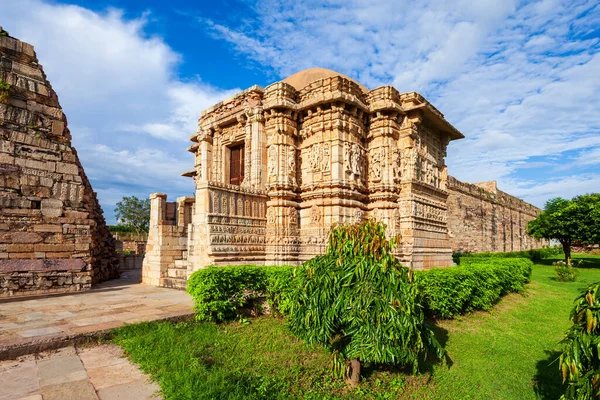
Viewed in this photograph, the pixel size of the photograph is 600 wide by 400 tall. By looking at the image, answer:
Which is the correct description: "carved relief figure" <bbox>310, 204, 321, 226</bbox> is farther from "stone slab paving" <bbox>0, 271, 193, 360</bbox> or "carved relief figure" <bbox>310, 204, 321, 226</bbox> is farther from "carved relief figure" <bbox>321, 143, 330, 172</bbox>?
"stone slab paving" <bbox>0, 271, 193, 360</bbox>

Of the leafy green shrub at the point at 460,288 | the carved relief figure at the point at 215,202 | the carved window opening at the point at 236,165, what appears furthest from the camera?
the carved window opening at the point at 236,165

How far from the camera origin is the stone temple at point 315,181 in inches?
365

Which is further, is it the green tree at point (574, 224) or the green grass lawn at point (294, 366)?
the green tree at point (574, 224)

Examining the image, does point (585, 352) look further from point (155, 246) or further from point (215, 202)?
point (155, 246)

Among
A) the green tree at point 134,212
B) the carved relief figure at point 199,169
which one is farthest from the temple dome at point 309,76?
the green tree at point 134,212

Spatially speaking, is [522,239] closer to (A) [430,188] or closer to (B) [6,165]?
(A) [430,188]

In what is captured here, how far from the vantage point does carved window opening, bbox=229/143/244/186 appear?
11750 mm

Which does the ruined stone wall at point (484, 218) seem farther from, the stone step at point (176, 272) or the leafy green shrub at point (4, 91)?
the leafy green shrub at point (4, 91)

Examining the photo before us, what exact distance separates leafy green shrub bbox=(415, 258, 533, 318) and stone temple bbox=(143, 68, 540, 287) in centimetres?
170

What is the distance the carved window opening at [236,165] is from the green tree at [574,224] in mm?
20114

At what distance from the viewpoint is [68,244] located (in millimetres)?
8875

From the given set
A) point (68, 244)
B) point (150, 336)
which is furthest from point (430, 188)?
point (68, 244)

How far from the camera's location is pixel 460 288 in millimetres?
Answer: 7523

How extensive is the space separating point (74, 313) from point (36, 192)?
14.0 ft
